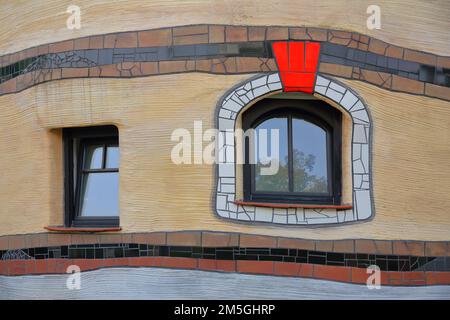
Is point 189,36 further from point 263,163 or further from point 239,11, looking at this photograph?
point 263,163

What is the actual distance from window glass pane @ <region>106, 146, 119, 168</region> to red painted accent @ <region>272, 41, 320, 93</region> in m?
2.03

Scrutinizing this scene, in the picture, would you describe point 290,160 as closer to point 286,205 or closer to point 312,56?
point 286,205

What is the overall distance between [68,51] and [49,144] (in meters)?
1.03

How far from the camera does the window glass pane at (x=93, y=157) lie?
30.1 feet

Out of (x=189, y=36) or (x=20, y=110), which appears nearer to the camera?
(x=189, y=36)

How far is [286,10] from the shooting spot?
8.48 m

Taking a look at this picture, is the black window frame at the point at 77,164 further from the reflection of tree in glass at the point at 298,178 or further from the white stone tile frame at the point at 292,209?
the reflection of tree in glass at the point at 298,178

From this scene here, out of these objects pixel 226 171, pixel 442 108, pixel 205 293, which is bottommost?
pixel 205 293

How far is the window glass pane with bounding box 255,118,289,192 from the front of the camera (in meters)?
8.65

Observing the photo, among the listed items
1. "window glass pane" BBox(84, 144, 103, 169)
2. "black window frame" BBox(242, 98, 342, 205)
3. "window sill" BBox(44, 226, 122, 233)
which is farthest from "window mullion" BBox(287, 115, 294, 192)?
"window glass pane" BBox(84, 144, 103, 169)

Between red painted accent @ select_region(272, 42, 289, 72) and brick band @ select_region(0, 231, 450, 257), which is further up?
red painted accent @ select_region(272, 42, 289, 72)

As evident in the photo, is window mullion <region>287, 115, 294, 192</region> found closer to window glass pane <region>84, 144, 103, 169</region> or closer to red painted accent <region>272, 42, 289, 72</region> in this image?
red painted accent <region>272, 42, 289, 72</region>

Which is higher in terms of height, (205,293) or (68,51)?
(68,51)

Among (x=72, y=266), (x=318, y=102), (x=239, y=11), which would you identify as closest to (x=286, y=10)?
(x=239, y=11)
